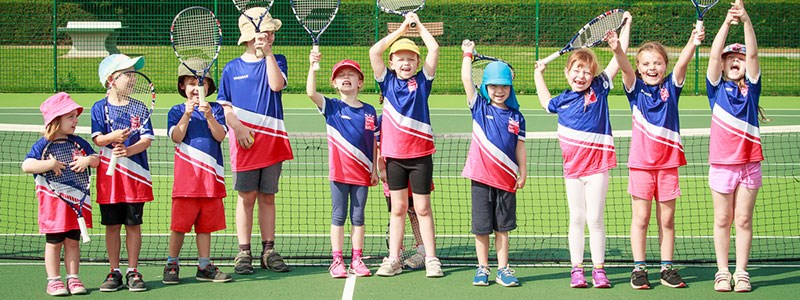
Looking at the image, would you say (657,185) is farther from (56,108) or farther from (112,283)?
(56,108)

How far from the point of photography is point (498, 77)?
6.31 meters

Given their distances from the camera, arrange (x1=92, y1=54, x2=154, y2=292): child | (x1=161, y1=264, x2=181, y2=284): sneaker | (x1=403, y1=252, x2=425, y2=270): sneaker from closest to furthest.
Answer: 1. (x1=92, y1=54, x2=154, y2=292): child
2. (x1=161, y1=264, x2=181, y2=284): sneaker
3. (x1=403, y1=252, x2=425, y2=270): sneaker

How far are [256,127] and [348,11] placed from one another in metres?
16.4

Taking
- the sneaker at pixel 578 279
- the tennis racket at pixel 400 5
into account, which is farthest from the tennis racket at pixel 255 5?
the sneaker at pixel 578 279

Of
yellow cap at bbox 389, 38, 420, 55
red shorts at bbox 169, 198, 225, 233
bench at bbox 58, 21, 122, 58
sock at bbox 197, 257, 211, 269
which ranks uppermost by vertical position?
bench at bbox 58, 21, 122, 58

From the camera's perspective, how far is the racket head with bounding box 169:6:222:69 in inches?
255

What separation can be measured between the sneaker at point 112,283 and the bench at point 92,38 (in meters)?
15.5

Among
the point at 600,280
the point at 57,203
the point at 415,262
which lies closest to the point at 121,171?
the point at 57,203

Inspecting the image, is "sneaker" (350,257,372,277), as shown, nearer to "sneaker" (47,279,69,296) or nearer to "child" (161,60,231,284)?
"child" (161,60,231,284)

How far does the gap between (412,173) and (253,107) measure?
3.90 ft

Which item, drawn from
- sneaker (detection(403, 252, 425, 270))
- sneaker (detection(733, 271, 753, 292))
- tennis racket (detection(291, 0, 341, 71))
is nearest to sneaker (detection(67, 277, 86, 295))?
sneaker (detection(403, 252, 425, 270))

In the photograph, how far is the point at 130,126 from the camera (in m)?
6.15

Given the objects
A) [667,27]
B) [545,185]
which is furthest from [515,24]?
[545,185]

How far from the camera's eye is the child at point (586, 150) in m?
6.20
